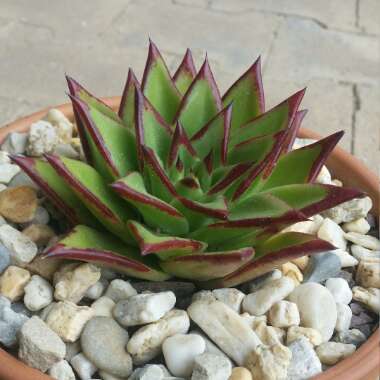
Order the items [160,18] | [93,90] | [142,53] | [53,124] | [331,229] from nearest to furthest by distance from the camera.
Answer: [331,229], [53,124], [93,90], [142,53], [160,18]

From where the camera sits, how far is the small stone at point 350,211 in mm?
1246

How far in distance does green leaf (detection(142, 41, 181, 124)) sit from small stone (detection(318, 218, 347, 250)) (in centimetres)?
32

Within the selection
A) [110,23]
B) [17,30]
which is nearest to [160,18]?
[110,23]

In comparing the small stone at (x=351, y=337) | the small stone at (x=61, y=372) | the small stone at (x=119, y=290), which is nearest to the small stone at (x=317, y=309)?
the small stone at (x=351, y=337)

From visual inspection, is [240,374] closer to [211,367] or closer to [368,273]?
[211,367]

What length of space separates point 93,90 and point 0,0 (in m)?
0.74

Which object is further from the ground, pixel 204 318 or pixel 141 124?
pixel 141 124

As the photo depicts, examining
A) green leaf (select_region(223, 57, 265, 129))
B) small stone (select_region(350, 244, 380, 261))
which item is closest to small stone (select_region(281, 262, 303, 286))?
small stone (select_region(350, 244, 380, 261))

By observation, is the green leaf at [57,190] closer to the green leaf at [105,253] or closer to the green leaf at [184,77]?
the green leaf at [105,253]

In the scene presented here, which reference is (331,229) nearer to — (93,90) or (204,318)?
(204,318)

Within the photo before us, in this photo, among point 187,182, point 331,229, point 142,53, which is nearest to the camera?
point 187,182

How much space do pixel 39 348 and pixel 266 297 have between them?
34 centimetres

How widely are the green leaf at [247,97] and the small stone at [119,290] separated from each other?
316 millimetres

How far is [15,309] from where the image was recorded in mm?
1034
